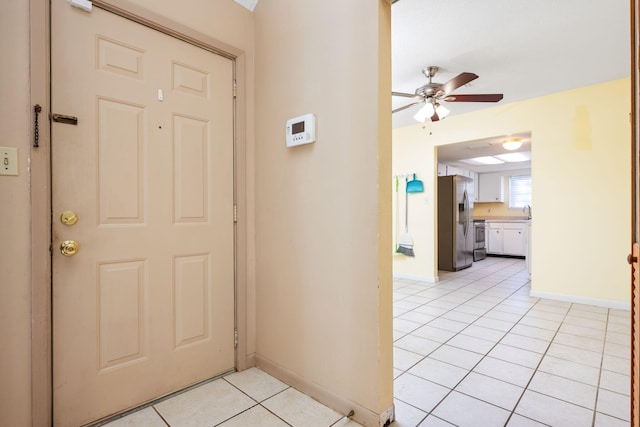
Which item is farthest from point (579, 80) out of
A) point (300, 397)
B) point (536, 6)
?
point (300, 397)

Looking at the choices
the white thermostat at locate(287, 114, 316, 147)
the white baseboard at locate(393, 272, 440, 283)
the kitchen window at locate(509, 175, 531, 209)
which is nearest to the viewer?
the white thermostat at locate(287, 114, 316, 147)

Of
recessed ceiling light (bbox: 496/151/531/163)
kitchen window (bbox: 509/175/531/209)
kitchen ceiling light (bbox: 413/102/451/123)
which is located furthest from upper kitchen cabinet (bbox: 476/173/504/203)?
kitchen ceiling light (bbox: 413/102/451/123)

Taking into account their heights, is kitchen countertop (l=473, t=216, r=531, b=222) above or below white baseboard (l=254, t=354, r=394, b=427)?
above

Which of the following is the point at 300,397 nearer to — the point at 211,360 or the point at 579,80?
the point at 211,360

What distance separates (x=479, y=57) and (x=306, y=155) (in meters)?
2.33

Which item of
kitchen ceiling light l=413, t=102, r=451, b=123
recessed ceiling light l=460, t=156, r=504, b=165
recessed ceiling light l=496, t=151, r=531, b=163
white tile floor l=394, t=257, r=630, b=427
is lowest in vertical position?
white tile floor l=394, t=257, r=630, b=427

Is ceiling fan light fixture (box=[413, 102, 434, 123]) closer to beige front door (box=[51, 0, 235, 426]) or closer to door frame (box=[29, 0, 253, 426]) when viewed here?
beige front door (box=[51, 0, 235, 426])

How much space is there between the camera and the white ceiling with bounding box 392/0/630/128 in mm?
2326

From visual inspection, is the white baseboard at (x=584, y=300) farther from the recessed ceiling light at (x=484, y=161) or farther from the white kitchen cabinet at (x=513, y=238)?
the white kitchen cabinet at (x=513, y=238)

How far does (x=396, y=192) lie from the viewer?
17.9 ft

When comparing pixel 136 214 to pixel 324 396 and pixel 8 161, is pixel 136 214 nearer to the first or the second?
pixel 8 161

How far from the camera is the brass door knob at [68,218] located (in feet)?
4.88

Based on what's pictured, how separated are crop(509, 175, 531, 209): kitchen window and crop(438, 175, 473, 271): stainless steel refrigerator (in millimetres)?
2955

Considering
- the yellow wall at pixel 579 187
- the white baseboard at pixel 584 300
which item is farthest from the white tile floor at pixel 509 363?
the yellow wall at pixel 579 187
